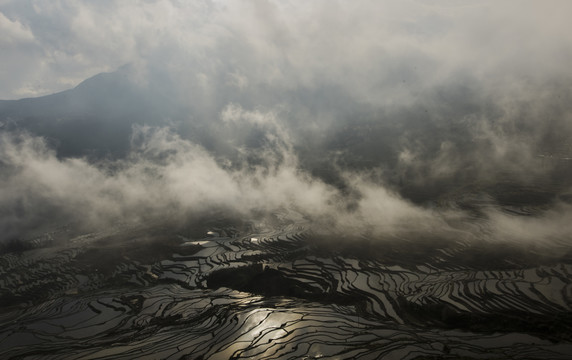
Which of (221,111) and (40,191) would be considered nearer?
(40,191)

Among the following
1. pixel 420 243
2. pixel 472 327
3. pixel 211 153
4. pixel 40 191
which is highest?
pixel 211 153

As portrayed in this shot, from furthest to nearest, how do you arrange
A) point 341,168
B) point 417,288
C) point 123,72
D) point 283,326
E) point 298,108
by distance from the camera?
point 123,72 → point 298,108 → point 341,168 → point 417,288 → point 283,326

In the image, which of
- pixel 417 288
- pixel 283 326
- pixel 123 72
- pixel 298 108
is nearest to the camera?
pixel 283 326

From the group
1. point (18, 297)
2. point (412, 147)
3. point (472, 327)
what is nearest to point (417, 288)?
point (472, 327)

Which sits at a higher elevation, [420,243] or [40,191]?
[40,191]

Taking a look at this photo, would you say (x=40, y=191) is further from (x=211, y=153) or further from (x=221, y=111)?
(x=221, y=111)

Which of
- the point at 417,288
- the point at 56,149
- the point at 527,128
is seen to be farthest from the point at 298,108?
the point at 417,288

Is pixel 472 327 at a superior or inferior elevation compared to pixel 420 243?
inferior

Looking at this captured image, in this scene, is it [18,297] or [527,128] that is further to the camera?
[527,128]

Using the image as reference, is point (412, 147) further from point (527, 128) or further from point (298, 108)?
point (298, 108)
